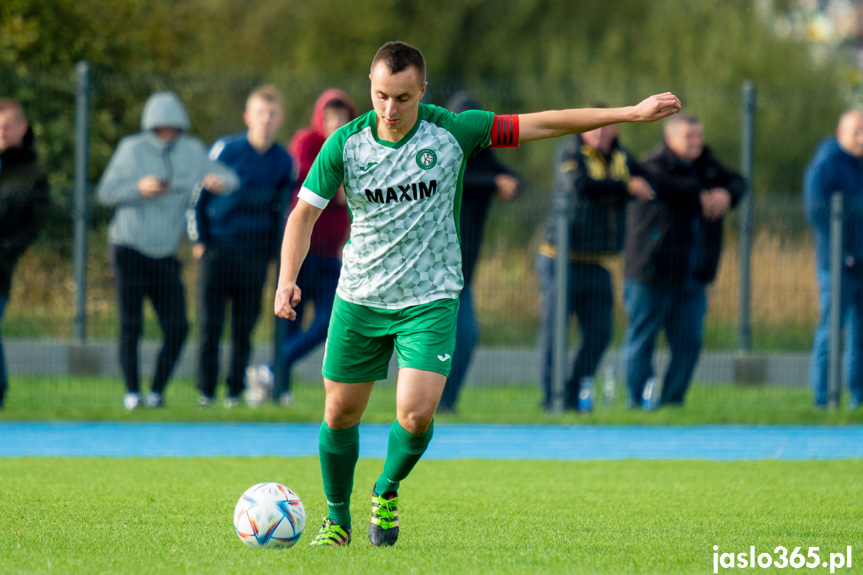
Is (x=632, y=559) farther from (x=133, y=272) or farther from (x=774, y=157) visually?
(x=774, y=157)

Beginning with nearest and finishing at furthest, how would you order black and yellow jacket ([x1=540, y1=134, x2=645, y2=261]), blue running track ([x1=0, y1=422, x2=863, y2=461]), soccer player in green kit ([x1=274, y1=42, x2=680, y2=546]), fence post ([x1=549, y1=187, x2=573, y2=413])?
1. soccer player in green kit ([x1=274, y1=42, x2=680, y2=546])
2. blue running track ([x1=0, y1=422, x2=863, y2=461])
3. black and yellow jacket ([x1=540, y1=134, x2=645, y2=261])
4. fence post ([x1=549, y1=187, x2=573, y2=413])

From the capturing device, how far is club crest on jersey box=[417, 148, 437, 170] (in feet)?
17.7

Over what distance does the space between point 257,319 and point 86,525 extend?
18.1ft

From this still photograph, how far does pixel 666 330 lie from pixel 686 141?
172 centimetres

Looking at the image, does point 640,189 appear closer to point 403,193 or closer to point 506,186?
point 506,186

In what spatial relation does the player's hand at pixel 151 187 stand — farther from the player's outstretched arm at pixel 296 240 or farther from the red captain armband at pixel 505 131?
the red captain armband at pixel 505 131

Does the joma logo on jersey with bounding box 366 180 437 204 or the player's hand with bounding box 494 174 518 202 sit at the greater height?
the player's hand with bounding box 494 174 518 202

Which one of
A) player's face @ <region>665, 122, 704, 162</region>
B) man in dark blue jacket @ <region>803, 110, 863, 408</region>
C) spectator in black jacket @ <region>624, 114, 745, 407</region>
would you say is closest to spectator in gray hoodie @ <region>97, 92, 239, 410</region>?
spectator in black jacket @ <region>624, 114, 745, 407</region>

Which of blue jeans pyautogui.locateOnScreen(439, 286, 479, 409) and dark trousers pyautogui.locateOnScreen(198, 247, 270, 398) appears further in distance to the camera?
dark trousers pyautogui.locateOnScreen(198, 247, 270, 398)

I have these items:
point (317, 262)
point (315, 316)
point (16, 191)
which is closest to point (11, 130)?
point (16, 191)

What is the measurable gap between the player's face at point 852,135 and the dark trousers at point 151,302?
6233 mm

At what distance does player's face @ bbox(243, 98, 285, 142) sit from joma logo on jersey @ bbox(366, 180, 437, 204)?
5.78m

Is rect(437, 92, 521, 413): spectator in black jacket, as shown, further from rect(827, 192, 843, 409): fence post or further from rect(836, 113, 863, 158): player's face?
rect(836, 113, 863, 158): player's face

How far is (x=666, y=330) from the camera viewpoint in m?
11.5
